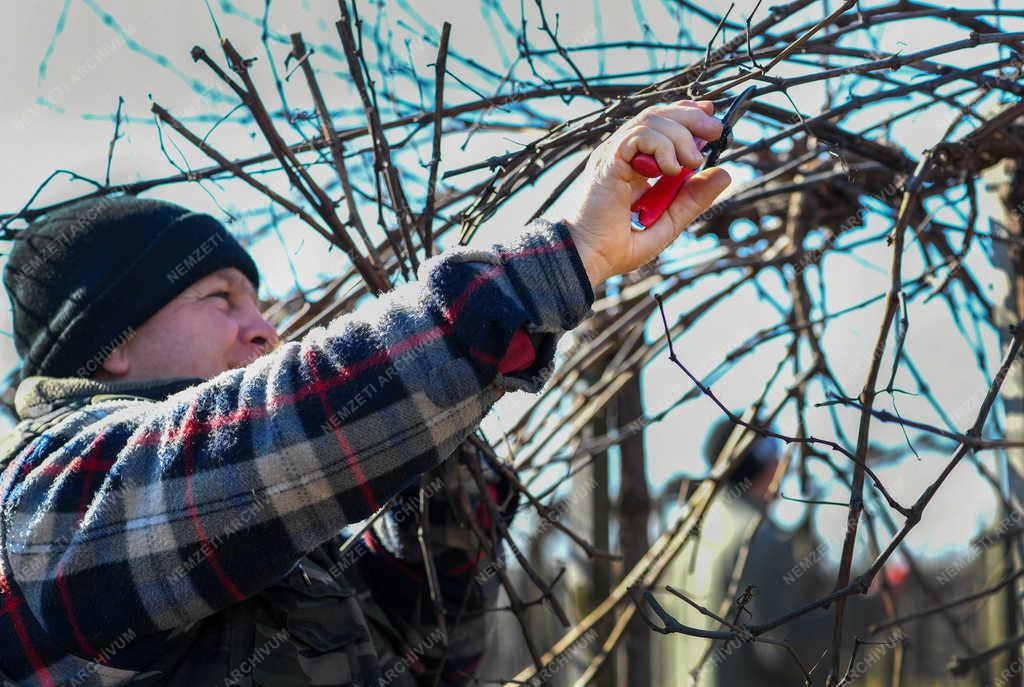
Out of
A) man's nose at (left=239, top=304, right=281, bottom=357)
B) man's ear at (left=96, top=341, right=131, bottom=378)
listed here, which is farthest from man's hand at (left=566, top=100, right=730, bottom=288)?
man's ear at (left=96, top=341, right=131, bottom=378)

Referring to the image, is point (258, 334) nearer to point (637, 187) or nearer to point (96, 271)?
point (96, 271)

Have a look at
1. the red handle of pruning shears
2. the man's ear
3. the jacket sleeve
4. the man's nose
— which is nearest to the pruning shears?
the red handle of pruning shears

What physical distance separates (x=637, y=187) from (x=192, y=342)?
33.4 inches

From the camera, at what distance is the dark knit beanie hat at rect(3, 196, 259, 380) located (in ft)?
5.55

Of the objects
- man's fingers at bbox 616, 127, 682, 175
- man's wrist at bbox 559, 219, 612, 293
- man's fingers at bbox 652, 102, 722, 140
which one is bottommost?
man's wrist at bbox 559, 219, 612, 293

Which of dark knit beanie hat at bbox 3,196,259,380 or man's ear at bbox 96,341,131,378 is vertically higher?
dark knit beanie hat at bbox 3,196,259,380

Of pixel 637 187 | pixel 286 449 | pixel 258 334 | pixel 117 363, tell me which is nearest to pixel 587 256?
pixel 637 187

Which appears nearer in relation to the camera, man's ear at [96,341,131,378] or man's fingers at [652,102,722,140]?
man's fingers at [652,102,722,140]

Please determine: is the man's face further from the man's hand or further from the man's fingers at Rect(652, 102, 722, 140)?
the man's fingers at Rect(652, 102, 722, 140)

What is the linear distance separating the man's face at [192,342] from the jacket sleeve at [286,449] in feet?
1.48

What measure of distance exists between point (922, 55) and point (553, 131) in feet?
1.48

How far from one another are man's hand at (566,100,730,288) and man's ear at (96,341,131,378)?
2.82 feet

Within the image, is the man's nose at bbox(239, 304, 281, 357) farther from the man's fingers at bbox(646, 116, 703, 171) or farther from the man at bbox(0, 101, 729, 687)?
the man's fingers at bbox(646, 116, 703, 171)

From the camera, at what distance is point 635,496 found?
285 cm
